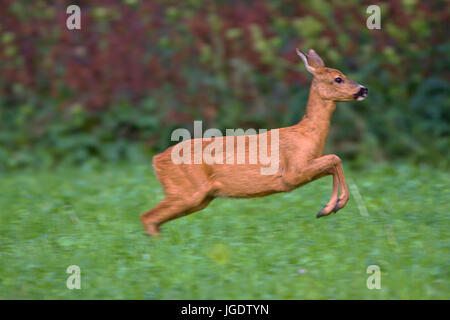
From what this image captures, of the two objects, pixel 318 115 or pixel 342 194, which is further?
pixel 318 115

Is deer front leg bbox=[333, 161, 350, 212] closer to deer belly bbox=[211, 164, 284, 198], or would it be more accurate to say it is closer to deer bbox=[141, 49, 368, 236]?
deer bbox=[141, 49, 368, 236]

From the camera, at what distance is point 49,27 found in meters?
11.4

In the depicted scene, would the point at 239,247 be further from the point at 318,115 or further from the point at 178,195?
the point at 318,115

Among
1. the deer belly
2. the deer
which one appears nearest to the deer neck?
the deer

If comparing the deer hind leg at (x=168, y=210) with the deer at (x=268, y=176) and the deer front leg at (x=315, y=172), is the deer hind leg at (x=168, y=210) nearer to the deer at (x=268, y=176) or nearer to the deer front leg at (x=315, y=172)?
the deer at (x=268, y=176)

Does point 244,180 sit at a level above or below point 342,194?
above

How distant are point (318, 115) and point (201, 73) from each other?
5737 millimetres

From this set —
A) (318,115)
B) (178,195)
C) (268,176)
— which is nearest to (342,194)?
(268,176)

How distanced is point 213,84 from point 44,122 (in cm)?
273

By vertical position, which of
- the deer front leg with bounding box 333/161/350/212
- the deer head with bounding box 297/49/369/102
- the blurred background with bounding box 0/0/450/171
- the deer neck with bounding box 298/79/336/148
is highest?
the blurred background with bounding box 0/0/450/171

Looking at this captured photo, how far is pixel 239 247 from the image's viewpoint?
5309mm

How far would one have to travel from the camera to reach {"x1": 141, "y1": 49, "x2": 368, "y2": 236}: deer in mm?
5379

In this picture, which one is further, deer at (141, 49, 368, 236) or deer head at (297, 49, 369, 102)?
deer head at (297, 49, 369, 102)

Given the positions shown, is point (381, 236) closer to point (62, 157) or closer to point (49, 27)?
point (62, 157)
